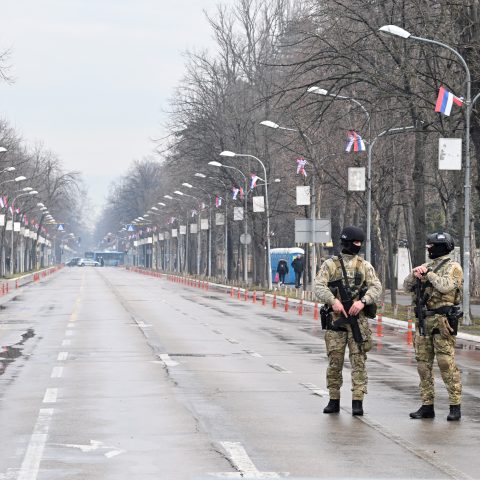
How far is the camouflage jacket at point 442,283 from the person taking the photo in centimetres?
1352

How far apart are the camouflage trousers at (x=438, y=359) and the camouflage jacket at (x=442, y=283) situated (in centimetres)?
23

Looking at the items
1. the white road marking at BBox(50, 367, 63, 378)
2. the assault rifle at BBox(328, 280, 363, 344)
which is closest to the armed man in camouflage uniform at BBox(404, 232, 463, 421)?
the assault rifle at BBox(328, 280, 363, 344)

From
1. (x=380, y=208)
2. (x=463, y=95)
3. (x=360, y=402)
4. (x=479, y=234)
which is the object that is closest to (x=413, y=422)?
(x=360, y=402)

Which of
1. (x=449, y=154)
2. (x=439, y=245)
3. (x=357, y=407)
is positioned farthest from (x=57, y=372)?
(x=449, y=154)

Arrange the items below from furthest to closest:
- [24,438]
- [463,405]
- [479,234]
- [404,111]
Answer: [479,234] < [404,111] < [463,405] < [24,438]

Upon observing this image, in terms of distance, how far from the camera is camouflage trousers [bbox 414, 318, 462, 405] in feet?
44.6

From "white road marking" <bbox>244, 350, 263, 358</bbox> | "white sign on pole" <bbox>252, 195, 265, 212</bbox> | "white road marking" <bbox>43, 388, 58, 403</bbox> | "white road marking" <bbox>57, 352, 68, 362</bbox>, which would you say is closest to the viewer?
"white road marking" <bbox>43, 388, 58, 403</bbox>

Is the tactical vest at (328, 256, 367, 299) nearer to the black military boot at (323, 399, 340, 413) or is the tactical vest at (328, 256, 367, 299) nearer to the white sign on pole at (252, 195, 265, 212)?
the black military boot at (323, 399, 340, 413)

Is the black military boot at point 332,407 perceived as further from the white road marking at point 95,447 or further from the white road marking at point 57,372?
the white road marking at point 57,372

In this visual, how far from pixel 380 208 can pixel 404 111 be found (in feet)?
26.2

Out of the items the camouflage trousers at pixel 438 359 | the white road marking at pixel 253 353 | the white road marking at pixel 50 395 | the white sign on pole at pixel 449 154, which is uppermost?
the white sign on pole at pixel 449 154

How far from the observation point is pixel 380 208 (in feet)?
155

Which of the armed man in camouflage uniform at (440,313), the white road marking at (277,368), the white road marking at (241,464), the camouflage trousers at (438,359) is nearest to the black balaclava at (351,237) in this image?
the armed man in camouflage uniform at (440,313)

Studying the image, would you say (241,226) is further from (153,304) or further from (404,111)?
(404,111)
